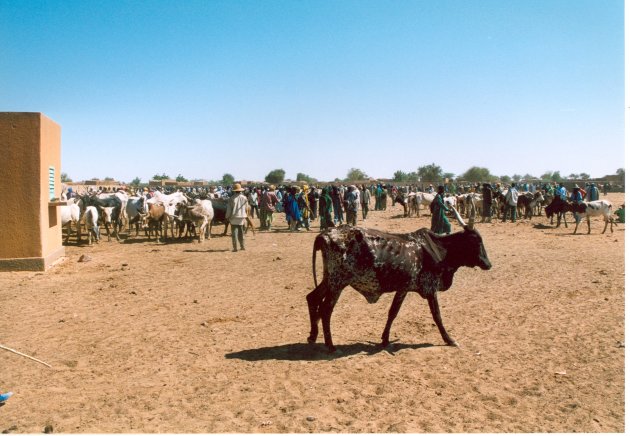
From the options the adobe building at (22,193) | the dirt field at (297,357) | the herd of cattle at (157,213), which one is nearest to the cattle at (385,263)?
the dirt field at (297,357)

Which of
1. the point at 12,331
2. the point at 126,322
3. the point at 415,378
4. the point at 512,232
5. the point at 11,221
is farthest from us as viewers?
the point at 512,232

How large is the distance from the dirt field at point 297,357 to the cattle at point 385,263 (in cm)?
62

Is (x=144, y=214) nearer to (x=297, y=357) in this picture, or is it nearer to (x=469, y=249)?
(x=297, y=357)

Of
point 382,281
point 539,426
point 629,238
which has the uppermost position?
point 629,238

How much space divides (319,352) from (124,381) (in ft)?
7.07

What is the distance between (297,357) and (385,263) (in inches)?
58.9

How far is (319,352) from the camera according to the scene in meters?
5.58

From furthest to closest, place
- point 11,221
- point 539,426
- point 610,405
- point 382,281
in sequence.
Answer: point 11,221, point 382,281, point 610,405, point 539,426

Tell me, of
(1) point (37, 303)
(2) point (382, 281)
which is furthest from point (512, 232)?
(1) point (37, 303)

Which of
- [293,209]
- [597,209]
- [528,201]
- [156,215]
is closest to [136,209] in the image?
[156,215]

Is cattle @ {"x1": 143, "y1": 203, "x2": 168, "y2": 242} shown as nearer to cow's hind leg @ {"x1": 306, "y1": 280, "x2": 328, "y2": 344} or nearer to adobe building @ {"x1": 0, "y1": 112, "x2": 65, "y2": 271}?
adobe building @ {"x1": 0, "y1": 112, "x2": 65, "y2": 271}

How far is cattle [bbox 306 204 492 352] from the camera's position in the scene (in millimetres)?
5422

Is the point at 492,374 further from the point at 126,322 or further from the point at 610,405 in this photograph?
the point at 126,322

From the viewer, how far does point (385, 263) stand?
18.0 ft
